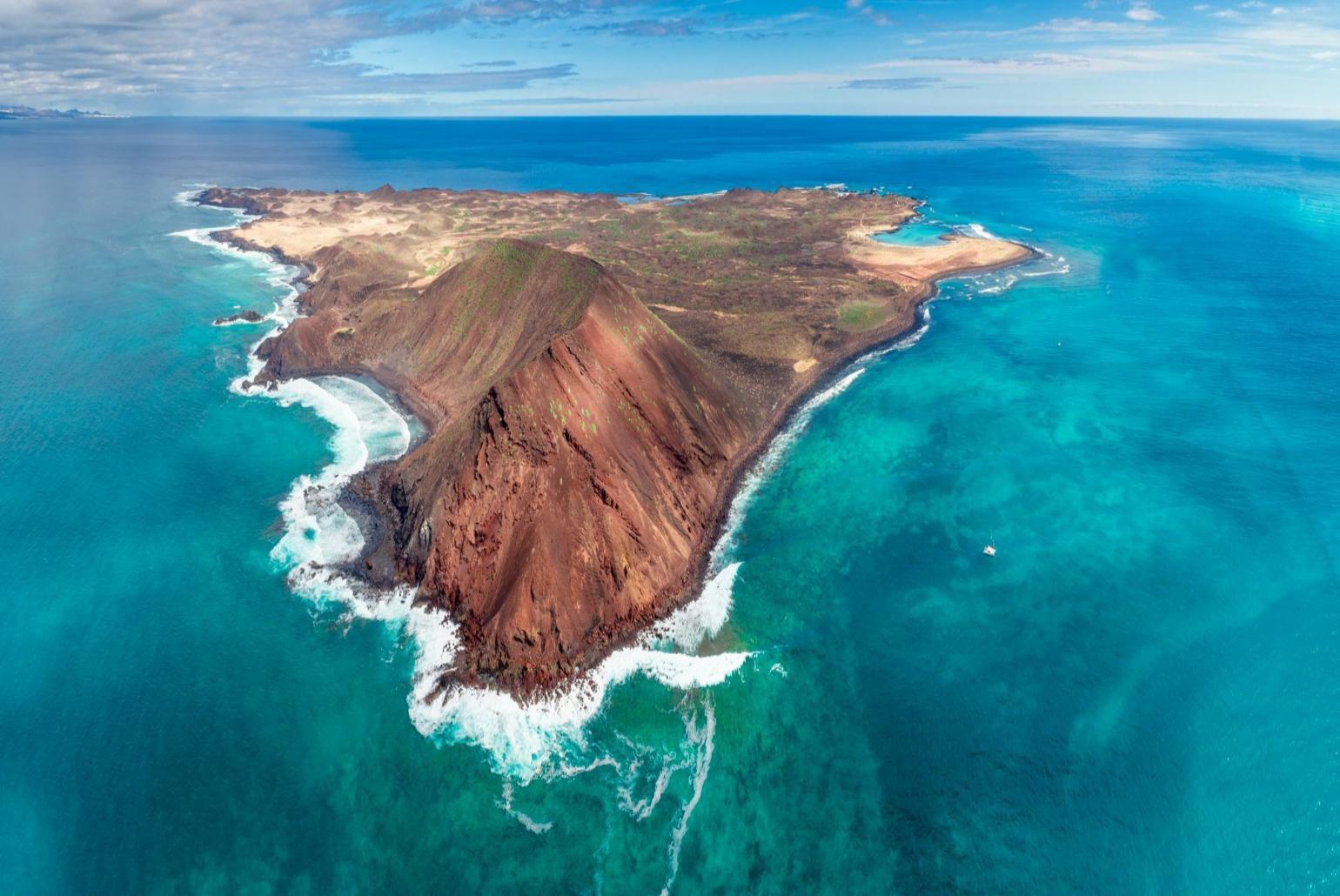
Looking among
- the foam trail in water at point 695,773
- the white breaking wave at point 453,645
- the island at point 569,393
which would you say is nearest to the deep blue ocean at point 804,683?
the foam trail in water at point 695,773

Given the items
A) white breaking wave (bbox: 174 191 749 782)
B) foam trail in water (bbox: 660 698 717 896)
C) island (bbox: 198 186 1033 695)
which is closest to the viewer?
foam trail in water (bbox: 660 698 717 896)

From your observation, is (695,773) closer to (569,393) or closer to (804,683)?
(804,683)

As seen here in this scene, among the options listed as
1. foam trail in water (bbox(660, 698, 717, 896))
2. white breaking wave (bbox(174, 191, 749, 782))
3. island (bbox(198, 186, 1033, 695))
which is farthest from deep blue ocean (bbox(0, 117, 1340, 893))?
island (bbox(198, 186, 1033, 695))

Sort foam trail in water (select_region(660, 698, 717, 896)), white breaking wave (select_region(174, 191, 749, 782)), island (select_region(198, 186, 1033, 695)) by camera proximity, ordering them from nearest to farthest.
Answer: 1. foam trail in water (select_region(660, 698, 717, 896))
2. white breaking wave (select_region(174, 191, 749, 782))
3. island (select_region(198, 186, 1033, 695))

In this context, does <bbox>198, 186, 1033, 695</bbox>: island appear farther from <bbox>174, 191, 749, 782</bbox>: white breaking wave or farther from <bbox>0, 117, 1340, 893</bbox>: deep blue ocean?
<bbox>0, 117, 1340, 893</bbox>: deep blue ocean

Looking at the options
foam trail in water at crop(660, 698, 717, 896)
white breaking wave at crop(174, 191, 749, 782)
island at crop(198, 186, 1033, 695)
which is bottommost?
foam trail in water at crop(660, 698, 717, 896)

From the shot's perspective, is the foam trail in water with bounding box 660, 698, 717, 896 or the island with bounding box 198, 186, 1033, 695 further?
the island with bounding box 198, 186, 1033, 695

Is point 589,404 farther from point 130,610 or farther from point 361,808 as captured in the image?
point 130,610
